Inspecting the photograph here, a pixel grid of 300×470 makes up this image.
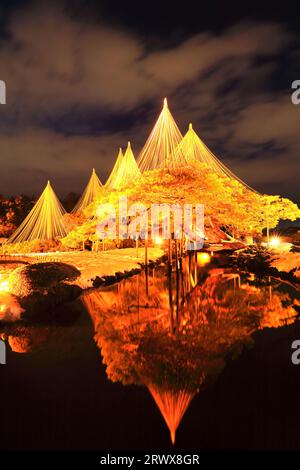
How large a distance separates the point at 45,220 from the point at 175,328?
25.6 m

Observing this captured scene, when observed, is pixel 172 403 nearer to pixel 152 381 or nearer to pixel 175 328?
pixel 152 381

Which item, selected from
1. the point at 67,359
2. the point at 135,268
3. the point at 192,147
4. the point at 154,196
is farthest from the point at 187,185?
the point at 192,147

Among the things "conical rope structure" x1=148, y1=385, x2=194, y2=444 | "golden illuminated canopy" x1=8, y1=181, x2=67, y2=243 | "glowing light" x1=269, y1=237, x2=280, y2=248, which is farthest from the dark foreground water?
"golden illuminated canopy" x1=8, y1=181, x2=67, y2=243

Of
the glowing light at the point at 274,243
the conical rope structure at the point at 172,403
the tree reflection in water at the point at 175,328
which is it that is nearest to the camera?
the conical rope structure at the point at 172,403

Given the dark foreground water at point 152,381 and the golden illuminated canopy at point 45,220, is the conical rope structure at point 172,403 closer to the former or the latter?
the dark foreground water at point 152,381

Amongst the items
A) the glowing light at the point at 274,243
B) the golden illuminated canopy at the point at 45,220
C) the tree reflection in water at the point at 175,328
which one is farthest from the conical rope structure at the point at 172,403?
the golden illuminated canopy at the point at 45,220

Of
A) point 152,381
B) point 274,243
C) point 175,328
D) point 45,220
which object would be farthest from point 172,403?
point 274,243

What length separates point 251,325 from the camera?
9.09 metres

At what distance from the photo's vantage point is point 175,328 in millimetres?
8898

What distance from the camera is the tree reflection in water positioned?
5.98m

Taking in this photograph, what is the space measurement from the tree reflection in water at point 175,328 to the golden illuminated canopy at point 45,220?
17954mm

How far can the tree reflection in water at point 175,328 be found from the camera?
5980mm

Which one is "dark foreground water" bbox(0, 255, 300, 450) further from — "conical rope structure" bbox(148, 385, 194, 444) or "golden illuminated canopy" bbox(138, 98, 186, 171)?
"golden illuminated canopy" bbox(138, 98, 186, 171)
